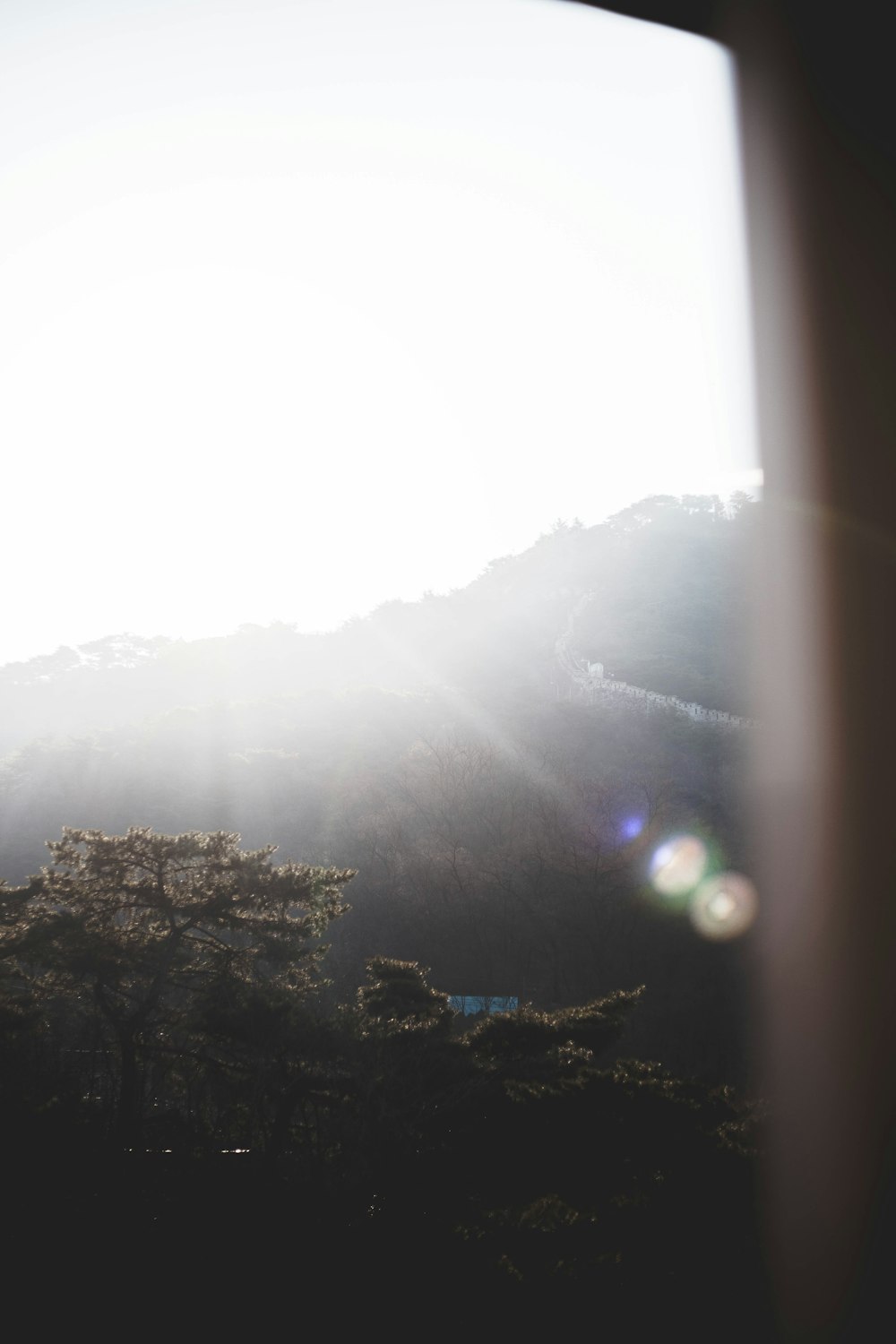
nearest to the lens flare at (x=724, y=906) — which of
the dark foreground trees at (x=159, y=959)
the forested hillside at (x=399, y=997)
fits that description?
the forested hillside at (x=399, y=997)

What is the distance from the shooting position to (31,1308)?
6109mm

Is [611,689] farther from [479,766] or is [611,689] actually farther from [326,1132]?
[326,1132]

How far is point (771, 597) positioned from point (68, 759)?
31932mm

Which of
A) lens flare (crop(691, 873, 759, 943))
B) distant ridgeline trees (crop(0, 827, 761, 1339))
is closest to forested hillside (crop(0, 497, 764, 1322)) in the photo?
distant ridgeline trees (crop(0, 827, 761, 1339))

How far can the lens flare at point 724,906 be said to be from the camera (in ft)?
62.4

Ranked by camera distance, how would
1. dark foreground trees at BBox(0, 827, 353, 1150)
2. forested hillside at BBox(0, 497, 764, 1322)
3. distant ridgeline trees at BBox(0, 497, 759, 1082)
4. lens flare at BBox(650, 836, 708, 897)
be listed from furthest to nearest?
lens flare at BBox(650, 836, 708, 897)
distant ridgeline trees at BBox(0, 497, 759, 1082)
dark foreground trees at BBox(0, 827, 353, 1150)
forested hillside at BBox(0, 497, 764, 1322)

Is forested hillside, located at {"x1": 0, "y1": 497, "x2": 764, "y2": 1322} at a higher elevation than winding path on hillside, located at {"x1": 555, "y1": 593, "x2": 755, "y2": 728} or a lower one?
lower

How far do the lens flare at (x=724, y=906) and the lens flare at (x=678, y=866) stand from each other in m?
0.40

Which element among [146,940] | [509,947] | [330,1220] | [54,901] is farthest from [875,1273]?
[509,947]

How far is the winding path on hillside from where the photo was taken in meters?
29.7

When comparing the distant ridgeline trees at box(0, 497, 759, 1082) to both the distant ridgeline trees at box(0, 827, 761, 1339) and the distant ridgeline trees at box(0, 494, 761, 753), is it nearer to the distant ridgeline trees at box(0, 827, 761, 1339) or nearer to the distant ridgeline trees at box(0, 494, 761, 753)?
the distant ridgeline trees at box(0, 494, 761, 753)

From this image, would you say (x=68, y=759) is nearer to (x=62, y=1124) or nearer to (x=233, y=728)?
(x=233, y=728)

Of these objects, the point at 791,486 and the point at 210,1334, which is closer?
the point at 791,486

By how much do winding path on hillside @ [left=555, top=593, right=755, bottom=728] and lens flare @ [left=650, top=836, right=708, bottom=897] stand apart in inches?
324
